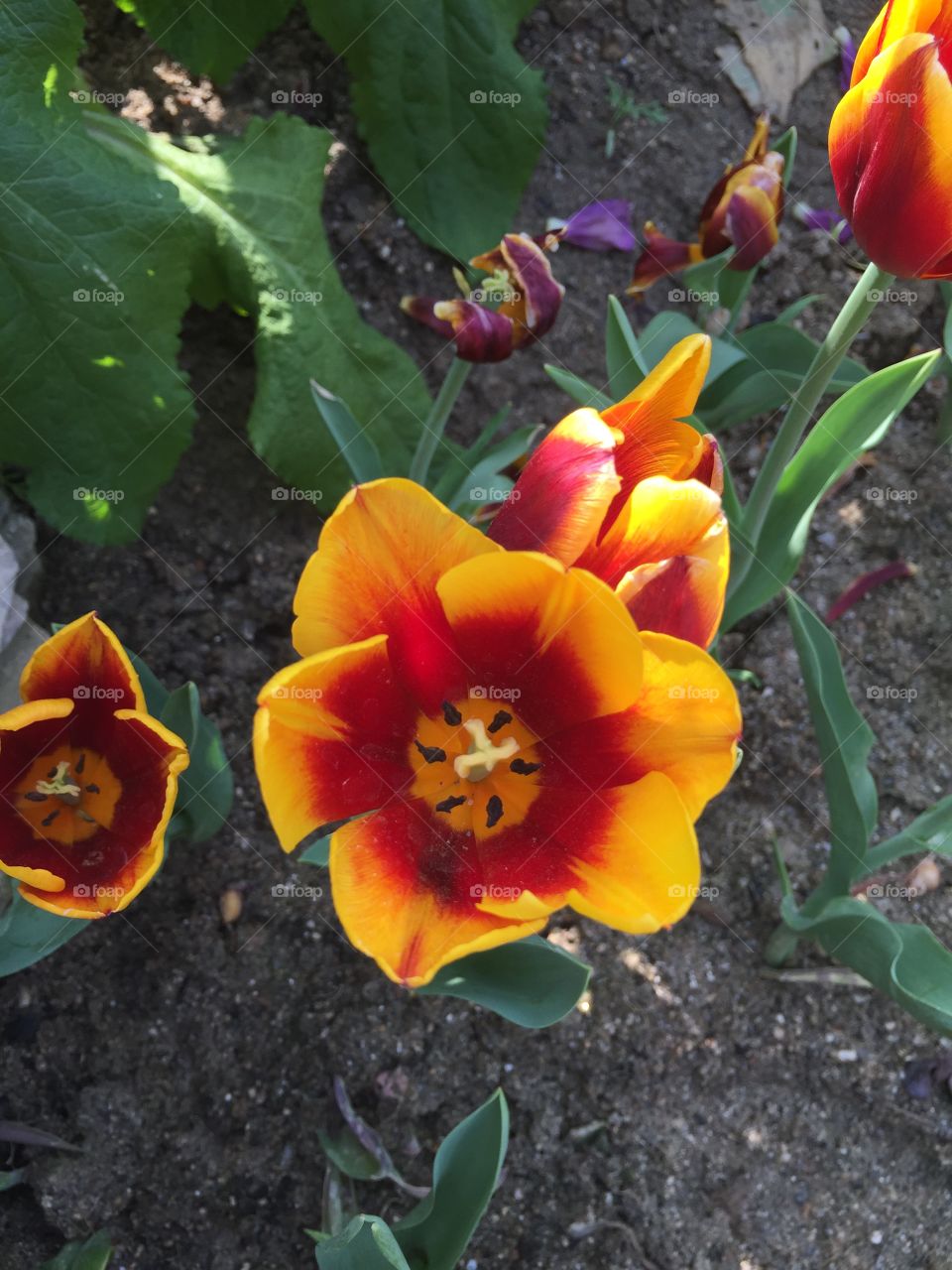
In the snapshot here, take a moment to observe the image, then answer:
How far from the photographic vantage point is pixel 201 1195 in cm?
171

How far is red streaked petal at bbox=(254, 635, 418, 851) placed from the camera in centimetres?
106

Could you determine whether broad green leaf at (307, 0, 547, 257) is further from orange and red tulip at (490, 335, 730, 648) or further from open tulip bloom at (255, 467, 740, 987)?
open tulip bloom at (255, 467, 740, 987)

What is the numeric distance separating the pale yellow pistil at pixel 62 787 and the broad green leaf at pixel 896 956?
1.09 meters

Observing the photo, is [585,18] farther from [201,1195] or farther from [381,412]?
[201,1195]

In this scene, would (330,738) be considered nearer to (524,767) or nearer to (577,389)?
(524,767)

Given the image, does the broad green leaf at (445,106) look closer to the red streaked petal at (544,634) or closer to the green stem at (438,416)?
the green stem at (438,416)

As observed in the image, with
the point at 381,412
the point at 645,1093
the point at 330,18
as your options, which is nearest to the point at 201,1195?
the point at 645,1093

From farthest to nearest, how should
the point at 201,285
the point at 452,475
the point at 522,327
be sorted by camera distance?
the point at 201,285, the point at 452,475, the point at 522,327

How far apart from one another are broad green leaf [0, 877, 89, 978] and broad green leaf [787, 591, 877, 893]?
106 cm

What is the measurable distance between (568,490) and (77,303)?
1105 millimetres

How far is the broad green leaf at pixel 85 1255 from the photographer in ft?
5.25

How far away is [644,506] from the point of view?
1.09 metres

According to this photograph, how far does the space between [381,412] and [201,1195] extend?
54.2 inches

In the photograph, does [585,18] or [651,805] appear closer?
[651,805]
